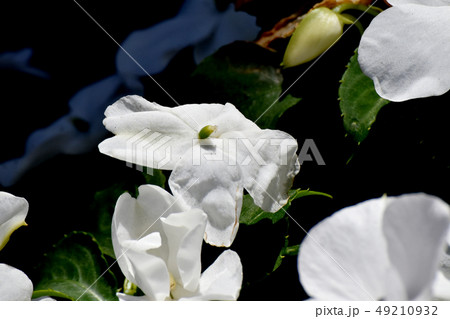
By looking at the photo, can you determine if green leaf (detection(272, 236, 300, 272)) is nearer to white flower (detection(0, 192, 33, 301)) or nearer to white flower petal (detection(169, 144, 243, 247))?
white flower petal (detection(169, 144, 243, 247))

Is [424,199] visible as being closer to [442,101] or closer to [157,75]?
[442,101]

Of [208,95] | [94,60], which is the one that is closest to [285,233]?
[208,95]

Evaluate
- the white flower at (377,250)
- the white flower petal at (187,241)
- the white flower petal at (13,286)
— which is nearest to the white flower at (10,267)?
the white flower petal at (13,286)

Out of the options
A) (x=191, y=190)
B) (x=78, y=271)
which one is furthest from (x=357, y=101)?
(x=78, y=271)

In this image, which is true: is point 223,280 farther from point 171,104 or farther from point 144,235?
point 171,104
